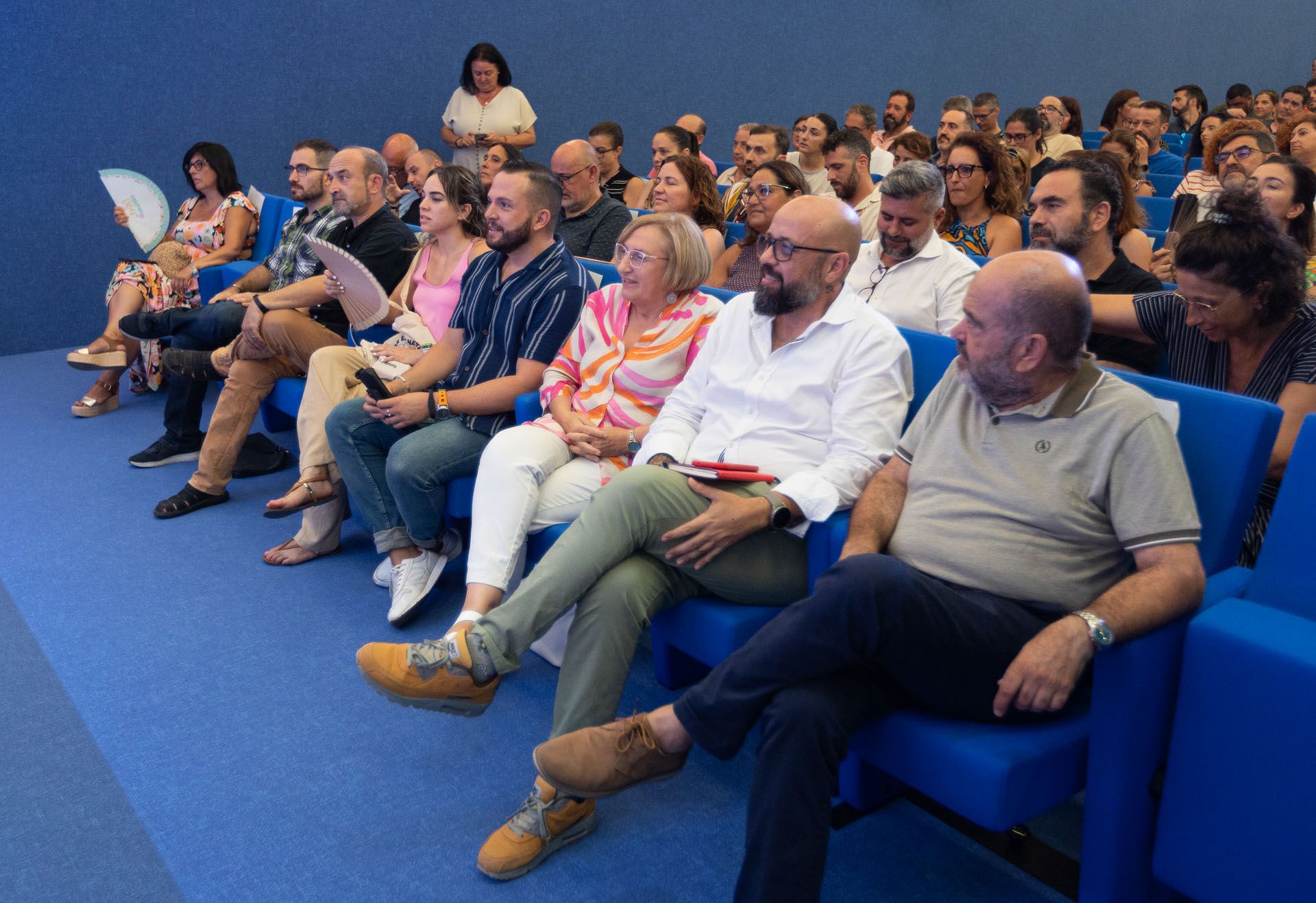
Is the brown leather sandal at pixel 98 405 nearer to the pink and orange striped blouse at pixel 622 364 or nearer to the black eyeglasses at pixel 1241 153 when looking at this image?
the pink and orange striped blouse at pixel 622 364

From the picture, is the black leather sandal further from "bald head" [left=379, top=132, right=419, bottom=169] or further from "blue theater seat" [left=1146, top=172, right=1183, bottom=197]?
"blue theater seat" [left=1146, top=172, right=1183, bottom=197]

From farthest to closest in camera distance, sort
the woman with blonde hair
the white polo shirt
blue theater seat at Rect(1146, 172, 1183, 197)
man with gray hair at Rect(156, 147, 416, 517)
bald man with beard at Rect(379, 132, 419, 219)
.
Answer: blue theater seat at Rect(1146, 172, 1183, 197) → bald man with beard at Rect(379, 132, 419, 219) → the white polo shirt → man with gray hair at Rect(156, 147, 416, 517) → the woman with blonde hair

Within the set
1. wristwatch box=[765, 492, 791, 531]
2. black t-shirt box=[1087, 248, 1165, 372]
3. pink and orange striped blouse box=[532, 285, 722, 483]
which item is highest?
black t-shirt box=[1087, 248, 1165, 372]

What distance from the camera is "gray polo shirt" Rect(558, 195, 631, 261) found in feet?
12.8

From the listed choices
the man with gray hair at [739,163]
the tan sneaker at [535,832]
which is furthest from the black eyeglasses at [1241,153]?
the tan sneaker at [535,832]

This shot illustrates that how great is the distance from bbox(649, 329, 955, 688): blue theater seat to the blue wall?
470 cm

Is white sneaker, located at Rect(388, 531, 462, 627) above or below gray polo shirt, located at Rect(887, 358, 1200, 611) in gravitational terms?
below

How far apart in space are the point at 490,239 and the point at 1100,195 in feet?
4.94

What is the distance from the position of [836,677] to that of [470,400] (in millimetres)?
1395

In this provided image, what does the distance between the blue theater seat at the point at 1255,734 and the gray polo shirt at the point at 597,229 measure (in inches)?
108

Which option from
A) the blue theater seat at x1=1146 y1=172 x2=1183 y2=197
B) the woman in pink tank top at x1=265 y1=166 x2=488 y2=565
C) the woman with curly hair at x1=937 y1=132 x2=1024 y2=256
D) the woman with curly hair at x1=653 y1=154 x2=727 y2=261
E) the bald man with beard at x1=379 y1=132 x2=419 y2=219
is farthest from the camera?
→ the blue theater seat at x1=1146 y1=172 x2=1183 y2=197

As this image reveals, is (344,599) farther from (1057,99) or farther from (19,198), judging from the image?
(1057,99)

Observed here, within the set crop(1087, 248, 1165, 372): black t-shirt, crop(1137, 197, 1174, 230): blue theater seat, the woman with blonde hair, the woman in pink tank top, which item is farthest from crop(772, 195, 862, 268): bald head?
crop(1137, 197, 1174, 230): blue theater seat

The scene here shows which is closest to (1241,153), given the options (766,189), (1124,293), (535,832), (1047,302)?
(766,189)
